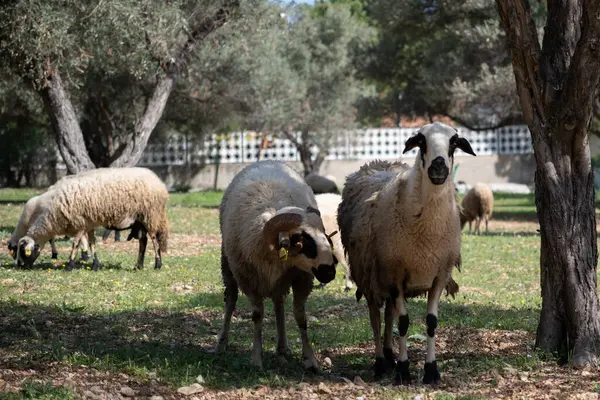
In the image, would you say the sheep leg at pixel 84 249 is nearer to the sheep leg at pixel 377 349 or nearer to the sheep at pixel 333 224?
the sheep at pixel 333 224

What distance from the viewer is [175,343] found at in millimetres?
8227

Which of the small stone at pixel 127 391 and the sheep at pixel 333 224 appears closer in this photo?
the small stone at pixel 127 391

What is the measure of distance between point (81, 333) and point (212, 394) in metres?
2.41

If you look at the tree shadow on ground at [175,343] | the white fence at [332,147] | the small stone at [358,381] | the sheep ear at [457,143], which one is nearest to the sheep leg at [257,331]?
the tree shadow on ground at [175,343]

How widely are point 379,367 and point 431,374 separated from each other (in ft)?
1.96

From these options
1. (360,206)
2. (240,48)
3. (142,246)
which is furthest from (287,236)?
(240,48)

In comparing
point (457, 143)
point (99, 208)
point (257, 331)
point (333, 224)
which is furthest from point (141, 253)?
point (457, 143)

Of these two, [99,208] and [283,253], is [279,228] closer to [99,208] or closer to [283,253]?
[283,253]

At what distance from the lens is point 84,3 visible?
16.7 metres

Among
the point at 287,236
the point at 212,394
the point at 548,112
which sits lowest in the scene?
the point at 212,394

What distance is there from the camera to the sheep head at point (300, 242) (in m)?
7.17

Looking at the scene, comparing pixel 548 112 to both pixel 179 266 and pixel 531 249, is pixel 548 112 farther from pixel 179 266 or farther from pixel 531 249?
pixel 531 249

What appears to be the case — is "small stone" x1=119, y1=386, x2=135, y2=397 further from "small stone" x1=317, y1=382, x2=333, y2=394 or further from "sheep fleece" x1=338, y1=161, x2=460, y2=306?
"sheep fleece" x1=338, y1=161, x2=460, y2=306

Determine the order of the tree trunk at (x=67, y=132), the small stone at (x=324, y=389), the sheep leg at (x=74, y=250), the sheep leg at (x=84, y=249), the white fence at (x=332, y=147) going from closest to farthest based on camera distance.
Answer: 1. the small stone at (x=324, y=389)
2. the sheep leg at (x=74, y=250)
3. the sheep leg at (x=84, y=249)
4. the tree trunk at (x=67, y=132)
5. the white fence at (x=332, y=147)
